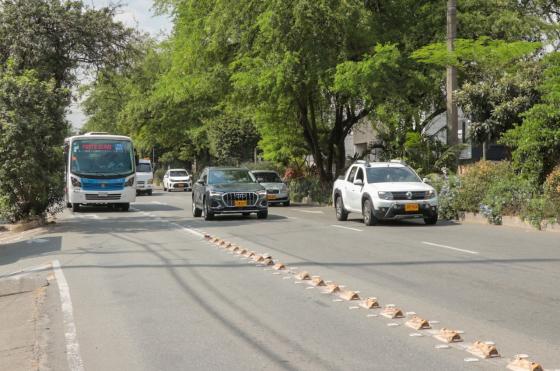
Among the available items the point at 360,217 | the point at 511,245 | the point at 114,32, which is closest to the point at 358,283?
the point at 511,245

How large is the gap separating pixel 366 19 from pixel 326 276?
58.7 feet

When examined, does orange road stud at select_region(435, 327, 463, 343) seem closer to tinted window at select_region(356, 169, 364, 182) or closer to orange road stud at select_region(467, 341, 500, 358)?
orange road stud at select_region(467, 341, 500, 358)

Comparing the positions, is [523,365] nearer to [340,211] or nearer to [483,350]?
[483,350]

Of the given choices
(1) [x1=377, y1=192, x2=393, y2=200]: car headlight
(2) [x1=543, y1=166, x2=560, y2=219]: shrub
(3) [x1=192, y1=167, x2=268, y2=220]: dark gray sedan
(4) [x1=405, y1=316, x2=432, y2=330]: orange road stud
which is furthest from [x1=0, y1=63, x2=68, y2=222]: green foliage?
(4) [x1=405, y1=316, x2=432, y2=330]: orange road stud

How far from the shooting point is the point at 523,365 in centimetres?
556

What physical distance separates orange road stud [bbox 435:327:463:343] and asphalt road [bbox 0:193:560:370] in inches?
5.1

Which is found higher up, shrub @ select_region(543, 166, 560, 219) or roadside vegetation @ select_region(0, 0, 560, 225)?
roadside vegetation @ select_region(0, 0, 560, 225)

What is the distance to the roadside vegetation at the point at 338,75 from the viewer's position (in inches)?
816

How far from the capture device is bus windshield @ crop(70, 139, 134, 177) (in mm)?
28328

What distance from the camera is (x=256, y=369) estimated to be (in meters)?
5.79

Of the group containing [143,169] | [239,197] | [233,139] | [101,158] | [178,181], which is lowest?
[239,197]

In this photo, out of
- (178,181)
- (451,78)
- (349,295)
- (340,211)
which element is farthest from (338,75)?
(178,181)

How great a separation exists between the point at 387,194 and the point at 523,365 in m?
13.7

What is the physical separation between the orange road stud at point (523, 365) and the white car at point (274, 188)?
2594 centimetres
